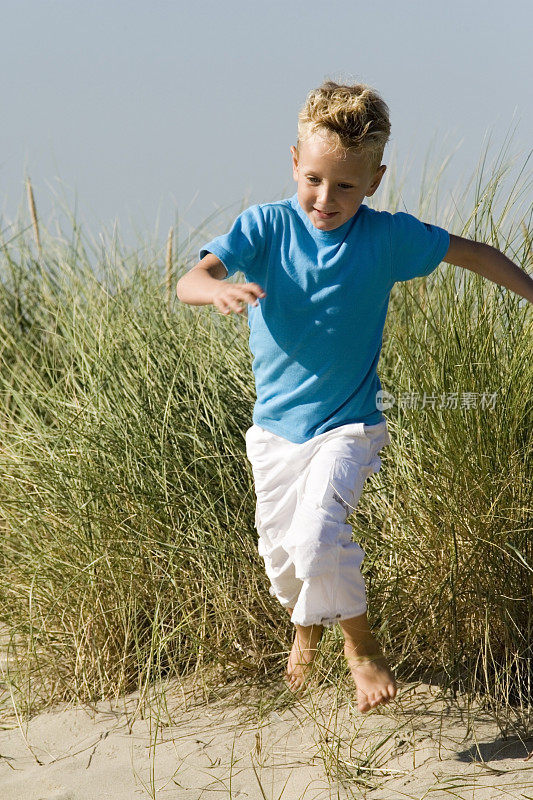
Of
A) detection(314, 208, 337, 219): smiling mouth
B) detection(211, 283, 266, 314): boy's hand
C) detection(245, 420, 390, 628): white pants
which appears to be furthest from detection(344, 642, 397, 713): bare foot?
detection(314, 208, 337, 219): smiling mouth

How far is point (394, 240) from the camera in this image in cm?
244

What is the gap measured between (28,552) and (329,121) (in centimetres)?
178

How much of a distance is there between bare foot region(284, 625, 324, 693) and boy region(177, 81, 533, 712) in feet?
0.14

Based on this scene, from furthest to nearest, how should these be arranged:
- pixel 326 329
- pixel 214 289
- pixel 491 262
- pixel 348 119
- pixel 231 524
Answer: pixel 231 524 < pixel 491 262 < pixel 326 329 < pixel 348 119 < pixel 214 289

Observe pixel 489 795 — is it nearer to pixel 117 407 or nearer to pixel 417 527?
pixel 417 527

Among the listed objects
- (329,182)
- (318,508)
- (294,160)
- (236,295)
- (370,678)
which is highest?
(294,160)

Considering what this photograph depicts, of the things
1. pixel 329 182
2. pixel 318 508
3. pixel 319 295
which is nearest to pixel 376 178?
pixel 329 182

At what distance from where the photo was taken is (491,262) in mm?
2531

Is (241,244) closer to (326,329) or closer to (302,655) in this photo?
(326,329)

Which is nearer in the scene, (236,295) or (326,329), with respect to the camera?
(236,295)

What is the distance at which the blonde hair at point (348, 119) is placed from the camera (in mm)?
2260

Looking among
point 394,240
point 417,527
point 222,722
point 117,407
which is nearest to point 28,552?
point 117,407

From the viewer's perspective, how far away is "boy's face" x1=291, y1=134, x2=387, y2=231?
2.27 m

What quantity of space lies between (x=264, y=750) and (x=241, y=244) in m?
1.32
